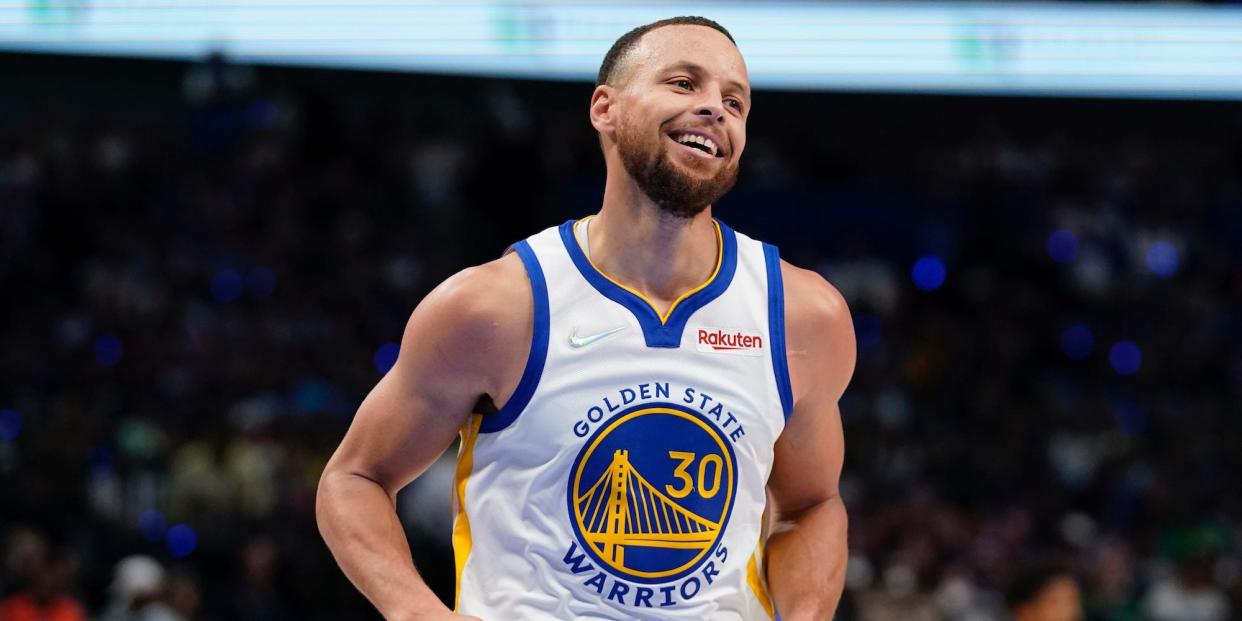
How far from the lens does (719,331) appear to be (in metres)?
3.12

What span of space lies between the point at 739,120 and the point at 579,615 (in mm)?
1045

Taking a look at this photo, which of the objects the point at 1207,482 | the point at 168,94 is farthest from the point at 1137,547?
the point at 168,94

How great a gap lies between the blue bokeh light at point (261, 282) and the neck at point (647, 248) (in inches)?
459

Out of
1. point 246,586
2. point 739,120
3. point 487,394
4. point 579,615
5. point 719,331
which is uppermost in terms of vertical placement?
point 739,120

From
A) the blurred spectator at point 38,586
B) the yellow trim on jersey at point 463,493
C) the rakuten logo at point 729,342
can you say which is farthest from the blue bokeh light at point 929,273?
the yellow trim on jersey at point 463,493

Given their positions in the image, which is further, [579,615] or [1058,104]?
[1058,104]

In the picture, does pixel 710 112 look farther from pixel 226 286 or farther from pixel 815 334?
pixel 226 286

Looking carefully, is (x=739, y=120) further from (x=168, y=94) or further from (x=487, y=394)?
(x=168, y=94)

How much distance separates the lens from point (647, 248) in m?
3.19

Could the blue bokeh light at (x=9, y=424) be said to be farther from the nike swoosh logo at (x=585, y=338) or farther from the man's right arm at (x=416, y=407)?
the nike swoosh logo at (x=585, y=338)

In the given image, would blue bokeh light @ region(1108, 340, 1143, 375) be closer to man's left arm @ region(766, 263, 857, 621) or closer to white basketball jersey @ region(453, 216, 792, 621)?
man's left arm @ region(766, 263, 857, 621)

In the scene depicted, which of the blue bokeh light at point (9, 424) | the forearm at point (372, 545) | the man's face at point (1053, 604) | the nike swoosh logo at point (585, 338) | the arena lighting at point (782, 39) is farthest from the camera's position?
the blue bokeh light at point (9, 424)

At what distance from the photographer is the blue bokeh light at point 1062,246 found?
53.0 feet

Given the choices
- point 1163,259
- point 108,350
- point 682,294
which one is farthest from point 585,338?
point 1163,259
